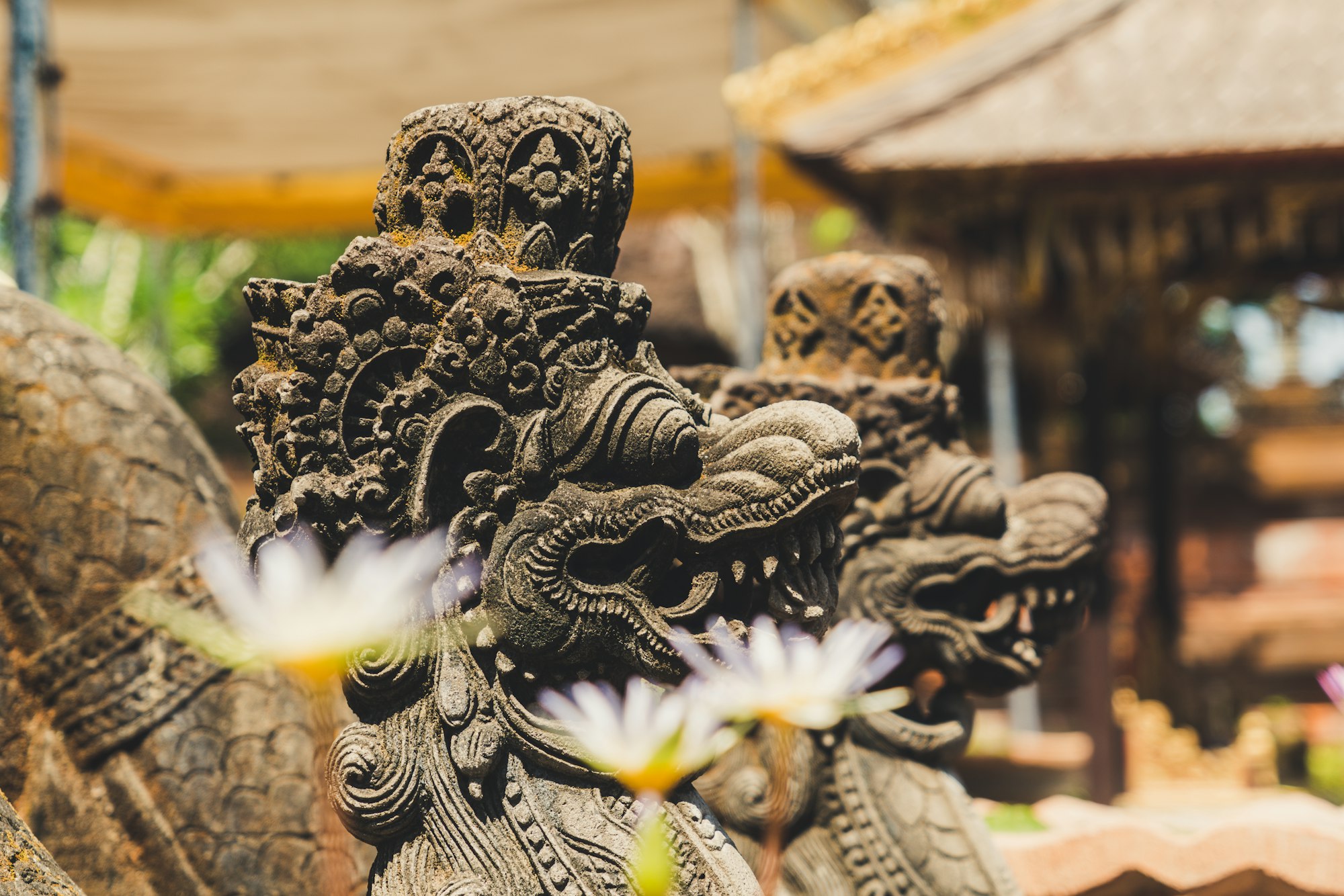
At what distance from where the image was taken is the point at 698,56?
7.23 meters

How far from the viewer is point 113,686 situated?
2113 millimetres

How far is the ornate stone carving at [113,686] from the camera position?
2.09 metres

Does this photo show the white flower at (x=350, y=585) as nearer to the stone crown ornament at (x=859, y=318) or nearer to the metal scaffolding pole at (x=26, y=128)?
the stone crown ornament at (x=859, y=318)

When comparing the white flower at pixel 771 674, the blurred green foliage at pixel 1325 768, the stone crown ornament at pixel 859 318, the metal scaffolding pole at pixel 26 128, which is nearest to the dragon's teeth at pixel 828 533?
the white flower at pixel 771 674

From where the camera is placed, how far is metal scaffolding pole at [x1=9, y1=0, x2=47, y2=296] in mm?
4051

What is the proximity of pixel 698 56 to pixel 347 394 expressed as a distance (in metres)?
5.90

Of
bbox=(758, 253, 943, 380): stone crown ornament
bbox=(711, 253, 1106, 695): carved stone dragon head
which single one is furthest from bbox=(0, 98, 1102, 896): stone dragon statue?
bbox=(758, 253, 943, 380): stone crown ornament

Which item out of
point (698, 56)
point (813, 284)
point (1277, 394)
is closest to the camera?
point (813, 284)

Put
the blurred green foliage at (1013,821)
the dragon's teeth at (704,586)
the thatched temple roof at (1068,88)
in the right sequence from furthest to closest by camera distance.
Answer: the thatched temple roof at (1068,88)
the blurred green foliage at (1013,821)
the dragon's teeth at (704,586)

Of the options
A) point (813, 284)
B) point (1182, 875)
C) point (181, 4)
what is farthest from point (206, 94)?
point (1182, 875)

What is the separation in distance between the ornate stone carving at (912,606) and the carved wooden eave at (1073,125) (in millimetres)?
3378

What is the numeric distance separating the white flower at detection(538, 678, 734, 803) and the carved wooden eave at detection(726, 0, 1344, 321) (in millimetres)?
4449

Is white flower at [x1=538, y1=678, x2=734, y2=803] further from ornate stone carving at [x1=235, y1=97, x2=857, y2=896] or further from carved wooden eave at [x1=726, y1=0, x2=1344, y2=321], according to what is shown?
carved wooden eave at [x1=726, y1=0, x2=1344, y2=321]

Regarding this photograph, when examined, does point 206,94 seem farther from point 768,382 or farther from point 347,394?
point 347,394
